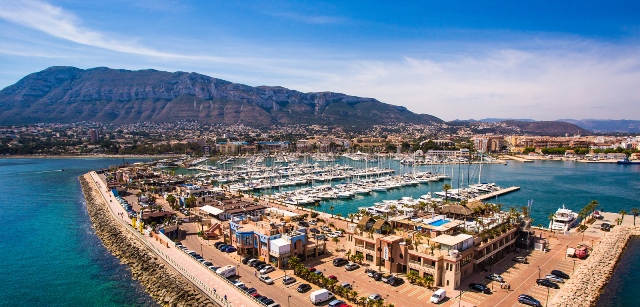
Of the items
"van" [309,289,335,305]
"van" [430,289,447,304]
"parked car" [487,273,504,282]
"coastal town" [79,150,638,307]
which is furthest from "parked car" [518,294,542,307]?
"van" [309,289,335,305]

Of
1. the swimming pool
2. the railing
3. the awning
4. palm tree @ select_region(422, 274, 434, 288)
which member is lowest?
the awning

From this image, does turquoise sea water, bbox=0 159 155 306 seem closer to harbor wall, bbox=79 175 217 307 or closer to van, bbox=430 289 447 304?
harbor wall, bbox=79 175 217 307

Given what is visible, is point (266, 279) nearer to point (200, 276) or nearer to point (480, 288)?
point (200, 276)

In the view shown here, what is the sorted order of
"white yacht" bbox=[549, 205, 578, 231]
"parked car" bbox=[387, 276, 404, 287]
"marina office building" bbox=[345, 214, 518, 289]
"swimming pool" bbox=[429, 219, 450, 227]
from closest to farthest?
1. "marina office building" bbox=[345, 214, 518, 289]
2. "parked car" bbox=[387, 276, 404, 287]
3. "swimming pool" bbox=[429, 219, 450, 227]
4. "white yacht" bbox=[549, 205, 578, 231]

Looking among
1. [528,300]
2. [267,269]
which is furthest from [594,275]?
[267,269]

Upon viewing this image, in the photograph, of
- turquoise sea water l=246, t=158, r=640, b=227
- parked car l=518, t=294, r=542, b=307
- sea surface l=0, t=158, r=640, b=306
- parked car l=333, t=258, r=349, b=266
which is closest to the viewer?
parked car l=518, t=294, r=542, b=307

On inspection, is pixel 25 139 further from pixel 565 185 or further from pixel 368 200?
pixel 565 185

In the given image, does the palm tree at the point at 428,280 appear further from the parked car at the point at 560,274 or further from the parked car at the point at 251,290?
the parked car at the point at 251,290
